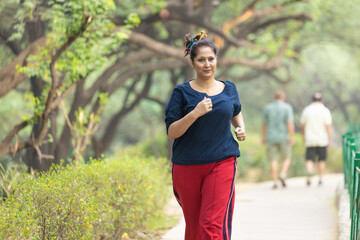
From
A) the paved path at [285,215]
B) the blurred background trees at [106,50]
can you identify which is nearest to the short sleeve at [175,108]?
the paved path at [285,215]

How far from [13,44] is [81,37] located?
125cm

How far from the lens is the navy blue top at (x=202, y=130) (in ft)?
13.5

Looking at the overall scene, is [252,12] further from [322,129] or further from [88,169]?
[88,169]

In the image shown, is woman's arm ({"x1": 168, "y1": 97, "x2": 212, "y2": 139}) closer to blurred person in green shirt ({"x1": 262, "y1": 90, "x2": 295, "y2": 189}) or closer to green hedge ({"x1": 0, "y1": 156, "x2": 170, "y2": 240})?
green hedge ({"x1": 0, "y1": 156, "x2": 170, "y2": 240})

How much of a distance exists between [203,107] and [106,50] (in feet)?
16.7

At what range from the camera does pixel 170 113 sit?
419 centimetres

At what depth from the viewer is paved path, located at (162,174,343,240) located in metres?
6.90

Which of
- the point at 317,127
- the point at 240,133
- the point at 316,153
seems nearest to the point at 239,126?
the point at 240,133

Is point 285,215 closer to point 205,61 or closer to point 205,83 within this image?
point 205,83


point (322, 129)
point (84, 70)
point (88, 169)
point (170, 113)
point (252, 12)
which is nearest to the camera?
point (170, 113)

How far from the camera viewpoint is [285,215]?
27.6 ft

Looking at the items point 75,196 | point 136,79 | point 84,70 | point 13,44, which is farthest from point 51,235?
point 136,79

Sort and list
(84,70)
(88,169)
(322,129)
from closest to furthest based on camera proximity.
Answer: (88,169) < (84,70) < (322,129)

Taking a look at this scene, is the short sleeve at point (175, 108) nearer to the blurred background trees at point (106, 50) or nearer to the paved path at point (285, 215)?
the paved path at point (285, 215)
